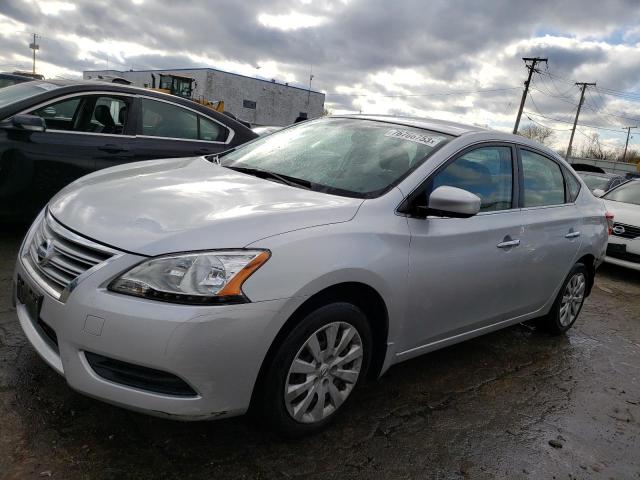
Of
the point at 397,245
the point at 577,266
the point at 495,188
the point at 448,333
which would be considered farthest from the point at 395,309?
the point at 577,266

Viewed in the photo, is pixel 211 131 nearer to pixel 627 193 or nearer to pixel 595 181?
pixel 627 193

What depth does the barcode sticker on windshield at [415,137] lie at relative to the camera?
129 inches

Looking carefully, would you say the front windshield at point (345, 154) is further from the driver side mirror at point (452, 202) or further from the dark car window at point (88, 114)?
the dark car window at point (88, 114)

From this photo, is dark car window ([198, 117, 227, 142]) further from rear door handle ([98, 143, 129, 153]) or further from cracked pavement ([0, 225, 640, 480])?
cracked pavement ([0, 225, 640, 480])

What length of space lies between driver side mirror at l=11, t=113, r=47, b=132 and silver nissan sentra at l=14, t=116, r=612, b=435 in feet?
5.53

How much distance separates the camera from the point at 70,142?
489 centimetres

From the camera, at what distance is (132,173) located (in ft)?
10.3

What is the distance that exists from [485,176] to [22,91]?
4240mm

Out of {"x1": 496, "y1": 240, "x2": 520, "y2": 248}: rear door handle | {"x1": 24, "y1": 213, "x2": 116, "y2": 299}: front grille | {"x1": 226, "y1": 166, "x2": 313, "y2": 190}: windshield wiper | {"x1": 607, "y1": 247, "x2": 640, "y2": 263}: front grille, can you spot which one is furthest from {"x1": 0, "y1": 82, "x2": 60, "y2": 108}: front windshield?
{"x1": 607, "y1": 247, "x2": 640, "y2": 263}: front grille

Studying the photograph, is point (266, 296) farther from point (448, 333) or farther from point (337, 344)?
point (448, 333)

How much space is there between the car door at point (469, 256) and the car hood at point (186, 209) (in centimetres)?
55

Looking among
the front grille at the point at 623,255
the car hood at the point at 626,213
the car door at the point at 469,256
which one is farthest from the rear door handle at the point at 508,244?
the car hood at the point at 626,213

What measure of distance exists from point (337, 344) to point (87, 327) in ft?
3.66

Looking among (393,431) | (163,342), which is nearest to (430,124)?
(393,431)
